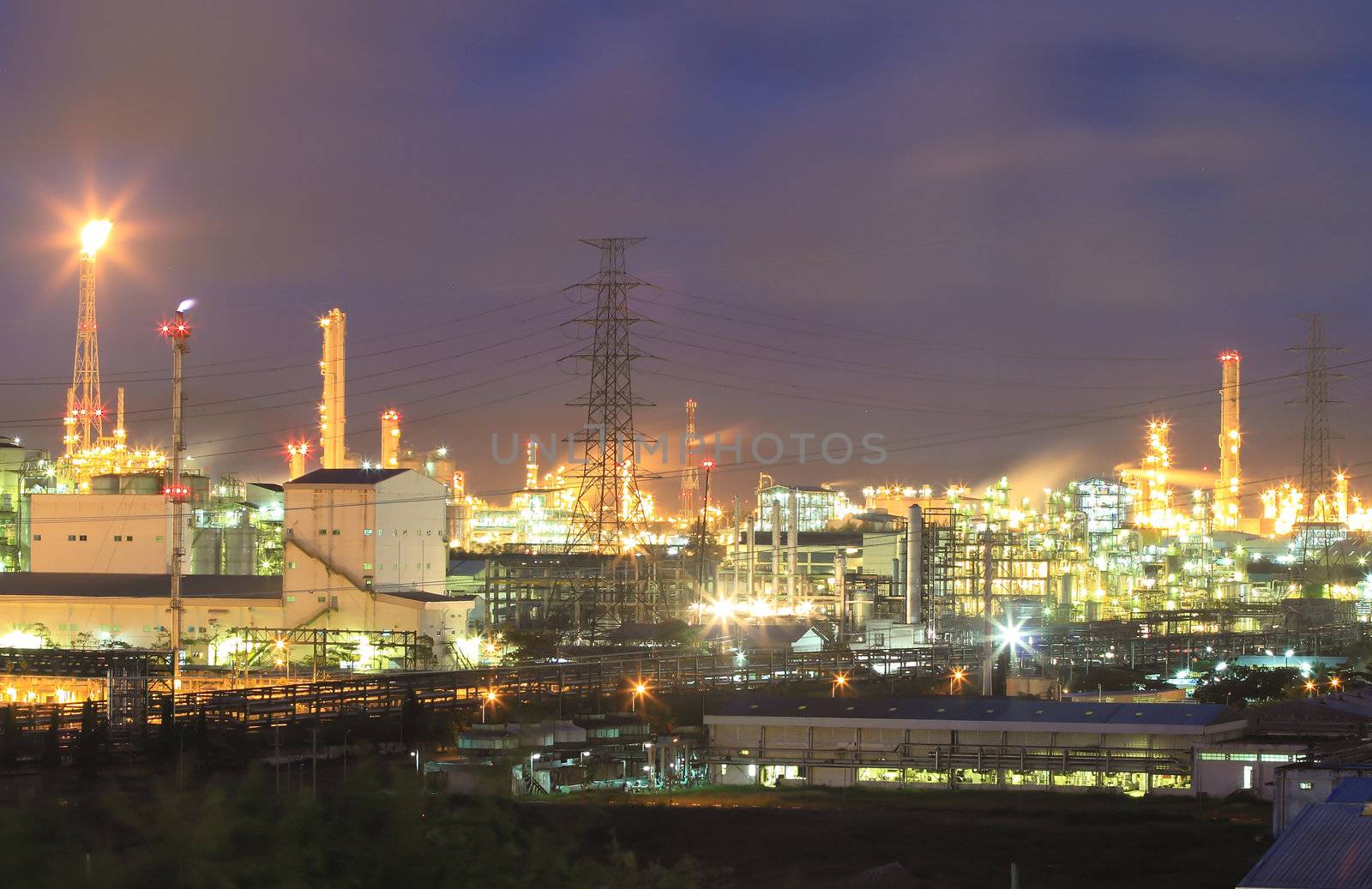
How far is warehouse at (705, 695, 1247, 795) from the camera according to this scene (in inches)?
797

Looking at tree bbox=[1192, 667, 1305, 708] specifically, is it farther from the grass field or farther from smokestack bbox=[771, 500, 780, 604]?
smokestack bbox=[771, 500, 780, 604]

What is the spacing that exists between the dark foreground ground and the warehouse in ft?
2.72

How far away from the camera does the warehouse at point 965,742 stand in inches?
797

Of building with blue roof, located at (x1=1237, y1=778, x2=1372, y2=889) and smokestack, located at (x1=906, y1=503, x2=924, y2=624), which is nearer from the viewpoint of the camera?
building with blue roof, located at (x1=1237, y1=778, x2=1372, y2=889)

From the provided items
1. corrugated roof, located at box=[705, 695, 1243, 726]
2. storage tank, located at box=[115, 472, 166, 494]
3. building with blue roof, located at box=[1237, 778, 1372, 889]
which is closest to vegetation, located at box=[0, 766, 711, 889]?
building with blue roof, located at box=[1237, 778, 1372, 889]

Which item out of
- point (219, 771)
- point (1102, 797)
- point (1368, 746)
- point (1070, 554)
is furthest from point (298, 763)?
point (1070, 554)

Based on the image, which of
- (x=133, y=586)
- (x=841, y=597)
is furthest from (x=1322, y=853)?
(x=841, y=597)

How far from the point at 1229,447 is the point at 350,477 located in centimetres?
4775

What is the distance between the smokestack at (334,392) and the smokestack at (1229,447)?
3974 centimetres

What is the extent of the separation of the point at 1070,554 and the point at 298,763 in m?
38.2

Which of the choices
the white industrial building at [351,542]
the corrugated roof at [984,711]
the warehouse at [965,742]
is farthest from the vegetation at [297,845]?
the white industrial building at [351,542]

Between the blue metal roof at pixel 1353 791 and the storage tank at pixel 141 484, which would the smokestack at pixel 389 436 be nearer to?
the storage tank at pixel 141 484

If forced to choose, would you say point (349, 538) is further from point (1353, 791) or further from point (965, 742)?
point (1353, 791)

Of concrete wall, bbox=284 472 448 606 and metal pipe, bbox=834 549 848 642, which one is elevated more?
concrete wall, bbox=284 472 448 606
